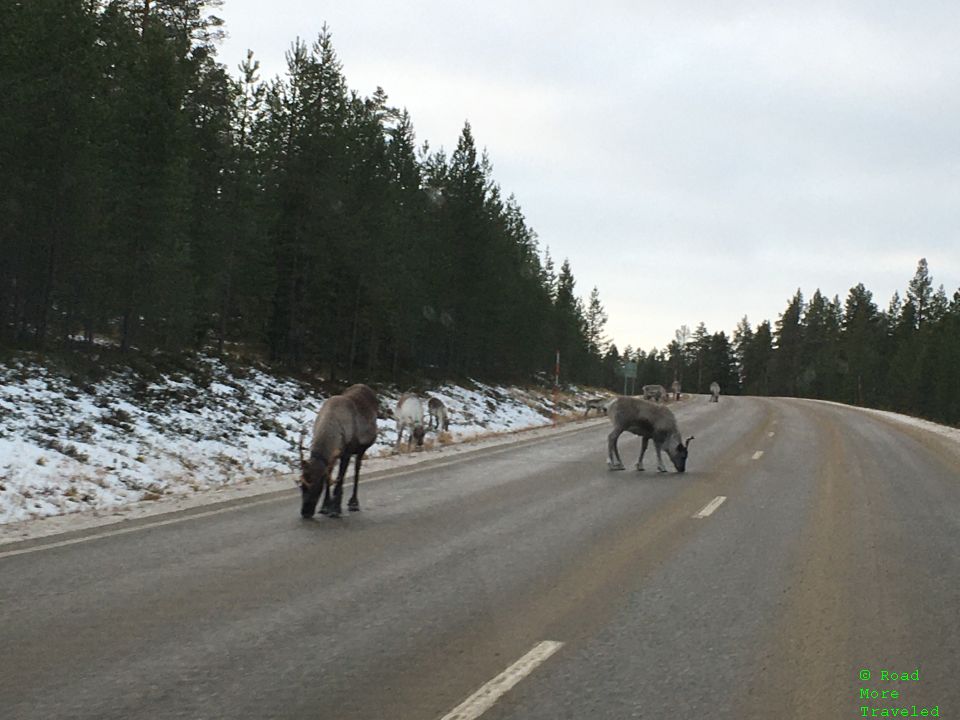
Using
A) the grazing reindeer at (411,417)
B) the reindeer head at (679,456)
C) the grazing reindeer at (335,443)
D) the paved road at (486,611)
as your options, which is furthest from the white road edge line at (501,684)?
the grazing reindeer at (411,417)

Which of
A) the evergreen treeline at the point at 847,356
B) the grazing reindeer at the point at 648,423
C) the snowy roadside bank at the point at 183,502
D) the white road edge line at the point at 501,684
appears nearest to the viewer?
the white road edge line at the point at 501,684

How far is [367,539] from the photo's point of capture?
8883 mm

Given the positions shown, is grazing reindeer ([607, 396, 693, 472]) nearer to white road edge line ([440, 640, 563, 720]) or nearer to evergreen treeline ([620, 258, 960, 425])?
white road edge line ([440, 640, 563, 720])

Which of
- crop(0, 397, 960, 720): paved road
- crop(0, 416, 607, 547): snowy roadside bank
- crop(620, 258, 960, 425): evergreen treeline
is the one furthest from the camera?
crop(620, 258, 960, 425): evergreen treeline

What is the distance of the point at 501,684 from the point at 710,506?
7.70 metres

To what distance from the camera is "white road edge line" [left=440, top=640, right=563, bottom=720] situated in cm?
438

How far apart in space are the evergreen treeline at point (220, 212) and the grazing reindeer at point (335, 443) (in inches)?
511

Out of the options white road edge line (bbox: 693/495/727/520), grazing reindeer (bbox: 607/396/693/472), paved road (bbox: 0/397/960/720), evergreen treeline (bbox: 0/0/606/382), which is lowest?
paved road (bbox: 0/397/960/720)

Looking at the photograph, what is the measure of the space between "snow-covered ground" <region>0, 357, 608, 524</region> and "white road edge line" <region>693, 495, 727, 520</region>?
5.19 meters

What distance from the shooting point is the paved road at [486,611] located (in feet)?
15.2

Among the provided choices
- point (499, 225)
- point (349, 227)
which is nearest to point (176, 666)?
point (349, 227)

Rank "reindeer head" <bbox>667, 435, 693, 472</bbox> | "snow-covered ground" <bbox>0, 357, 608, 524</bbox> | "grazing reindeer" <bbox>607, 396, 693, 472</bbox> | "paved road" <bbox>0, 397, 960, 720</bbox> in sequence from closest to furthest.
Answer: "paved road" <bbox>0, 397, 960, 720</bbox> < "snow-covered ground" <bbox>0, 357, 608, 524</bbox> < "reindeer head" <bbox>667, 435, 693, 472</bbox> < "grazing reindeer" <bbox>607, 396, 693, 472</bbox>

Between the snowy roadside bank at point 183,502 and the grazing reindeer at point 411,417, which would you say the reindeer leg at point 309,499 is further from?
the grazing reindeer at point 411,417

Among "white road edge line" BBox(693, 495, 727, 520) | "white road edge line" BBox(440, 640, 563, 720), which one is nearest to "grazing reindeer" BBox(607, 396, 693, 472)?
"white road edge line" BBox(693, 495, 727, 520)
